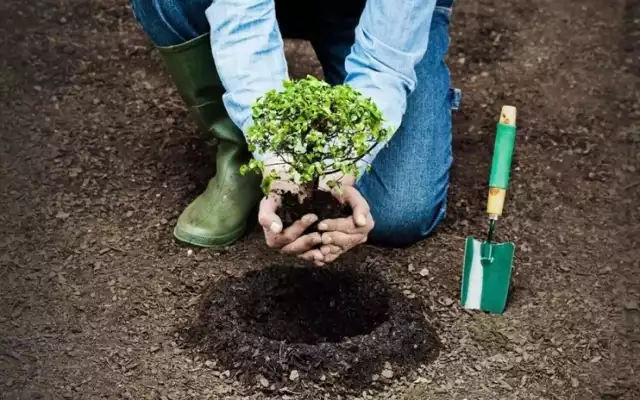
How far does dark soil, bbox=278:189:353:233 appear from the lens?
2.17 m

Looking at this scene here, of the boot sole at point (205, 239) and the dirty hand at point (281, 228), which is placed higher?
the dirty hand at point (281, 228)

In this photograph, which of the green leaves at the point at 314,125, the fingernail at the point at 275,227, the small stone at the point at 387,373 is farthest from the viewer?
the small stone at the point at 387,373

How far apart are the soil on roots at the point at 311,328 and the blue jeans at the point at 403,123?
21 cm

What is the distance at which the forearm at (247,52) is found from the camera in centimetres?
219

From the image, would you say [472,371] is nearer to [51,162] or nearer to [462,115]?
[462,115]

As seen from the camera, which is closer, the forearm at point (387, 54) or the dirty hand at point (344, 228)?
the dirty hand at point (344, 228)

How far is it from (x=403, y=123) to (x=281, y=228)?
2.19 feet

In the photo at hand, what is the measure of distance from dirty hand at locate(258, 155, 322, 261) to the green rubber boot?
0.43 metres

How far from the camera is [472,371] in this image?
2205 mm

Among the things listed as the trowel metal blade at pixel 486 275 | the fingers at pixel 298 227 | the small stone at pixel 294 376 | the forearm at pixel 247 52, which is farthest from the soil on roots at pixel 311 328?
the forearm at pixel 247 52

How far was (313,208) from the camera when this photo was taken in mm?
2184

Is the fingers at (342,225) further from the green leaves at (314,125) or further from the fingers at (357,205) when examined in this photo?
the green leaves at (314,125)

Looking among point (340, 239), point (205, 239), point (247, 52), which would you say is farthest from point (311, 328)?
point (247, 52)

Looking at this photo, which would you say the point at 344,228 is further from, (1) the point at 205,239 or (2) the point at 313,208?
(1) the point at 205,239
